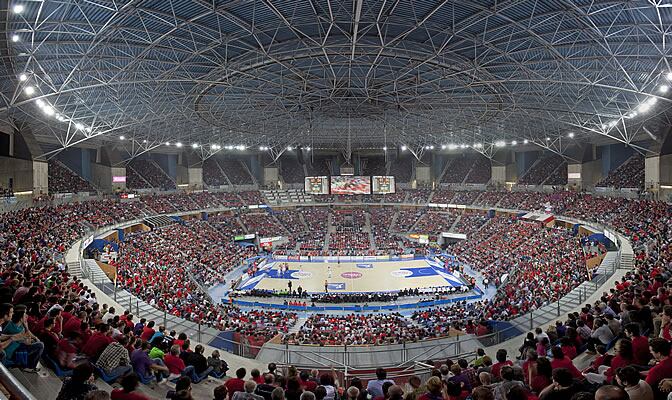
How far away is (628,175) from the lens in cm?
4478

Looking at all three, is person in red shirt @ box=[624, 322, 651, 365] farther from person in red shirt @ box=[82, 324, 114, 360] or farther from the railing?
person in red shirt @ box=[82, 324, 114, 360]

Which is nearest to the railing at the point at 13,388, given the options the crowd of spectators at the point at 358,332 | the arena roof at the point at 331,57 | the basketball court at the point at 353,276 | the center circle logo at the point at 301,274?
the crowd of spectators at the point at 358,332

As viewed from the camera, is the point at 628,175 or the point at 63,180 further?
the point at 63,180

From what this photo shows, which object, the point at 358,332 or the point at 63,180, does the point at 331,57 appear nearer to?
the point at 358,332

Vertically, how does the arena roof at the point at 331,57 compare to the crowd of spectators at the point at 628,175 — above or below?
above

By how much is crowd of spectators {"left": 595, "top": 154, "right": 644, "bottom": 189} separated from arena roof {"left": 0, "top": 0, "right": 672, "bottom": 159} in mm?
6817

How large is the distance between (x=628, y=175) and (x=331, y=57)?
1591 inches

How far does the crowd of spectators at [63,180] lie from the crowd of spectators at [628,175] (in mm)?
65135

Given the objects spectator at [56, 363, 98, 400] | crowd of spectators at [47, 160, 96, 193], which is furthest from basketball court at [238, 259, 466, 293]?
spectator at [56, 363, 98, 400]

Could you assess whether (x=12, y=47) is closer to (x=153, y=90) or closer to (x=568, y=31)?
(x=153, y=90)

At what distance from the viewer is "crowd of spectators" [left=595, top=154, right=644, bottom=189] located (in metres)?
43.1

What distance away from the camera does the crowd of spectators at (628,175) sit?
4306cm

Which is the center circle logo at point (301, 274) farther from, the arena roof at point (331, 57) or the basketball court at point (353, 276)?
the arena roof at point (331, 57)

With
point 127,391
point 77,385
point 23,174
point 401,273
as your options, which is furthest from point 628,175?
point 23,174
